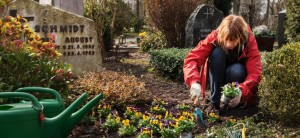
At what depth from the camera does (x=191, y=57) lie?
397 cm

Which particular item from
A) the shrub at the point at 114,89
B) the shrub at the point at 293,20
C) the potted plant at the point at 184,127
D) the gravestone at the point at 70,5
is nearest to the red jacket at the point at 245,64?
the potted plant at the point at 184,127

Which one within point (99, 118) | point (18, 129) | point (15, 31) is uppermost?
point (15, 31)

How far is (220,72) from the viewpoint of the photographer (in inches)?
151

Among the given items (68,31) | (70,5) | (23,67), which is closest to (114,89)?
(23,67)

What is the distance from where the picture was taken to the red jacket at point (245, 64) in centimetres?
369

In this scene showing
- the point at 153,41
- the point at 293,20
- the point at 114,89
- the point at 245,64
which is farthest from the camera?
the point at 153,41

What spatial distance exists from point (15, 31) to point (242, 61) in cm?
206

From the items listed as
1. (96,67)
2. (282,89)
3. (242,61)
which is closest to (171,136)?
(282,89)

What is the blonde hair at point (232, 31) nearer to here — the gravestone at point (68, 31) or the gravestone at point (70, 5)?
the gravestone at point (68, 31)

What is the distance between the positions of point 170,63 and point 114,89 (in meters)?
2.61

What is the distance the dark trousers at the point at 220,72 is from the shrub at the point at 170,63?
2647 mm

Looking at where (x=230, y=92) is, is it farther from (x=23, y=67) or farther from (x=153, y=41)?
(x=153, y=41)

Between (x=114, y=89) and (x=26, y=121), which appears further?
(x=114, y=89)

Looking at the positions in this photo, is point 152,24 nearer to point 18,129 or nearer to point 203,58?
point 203,58
